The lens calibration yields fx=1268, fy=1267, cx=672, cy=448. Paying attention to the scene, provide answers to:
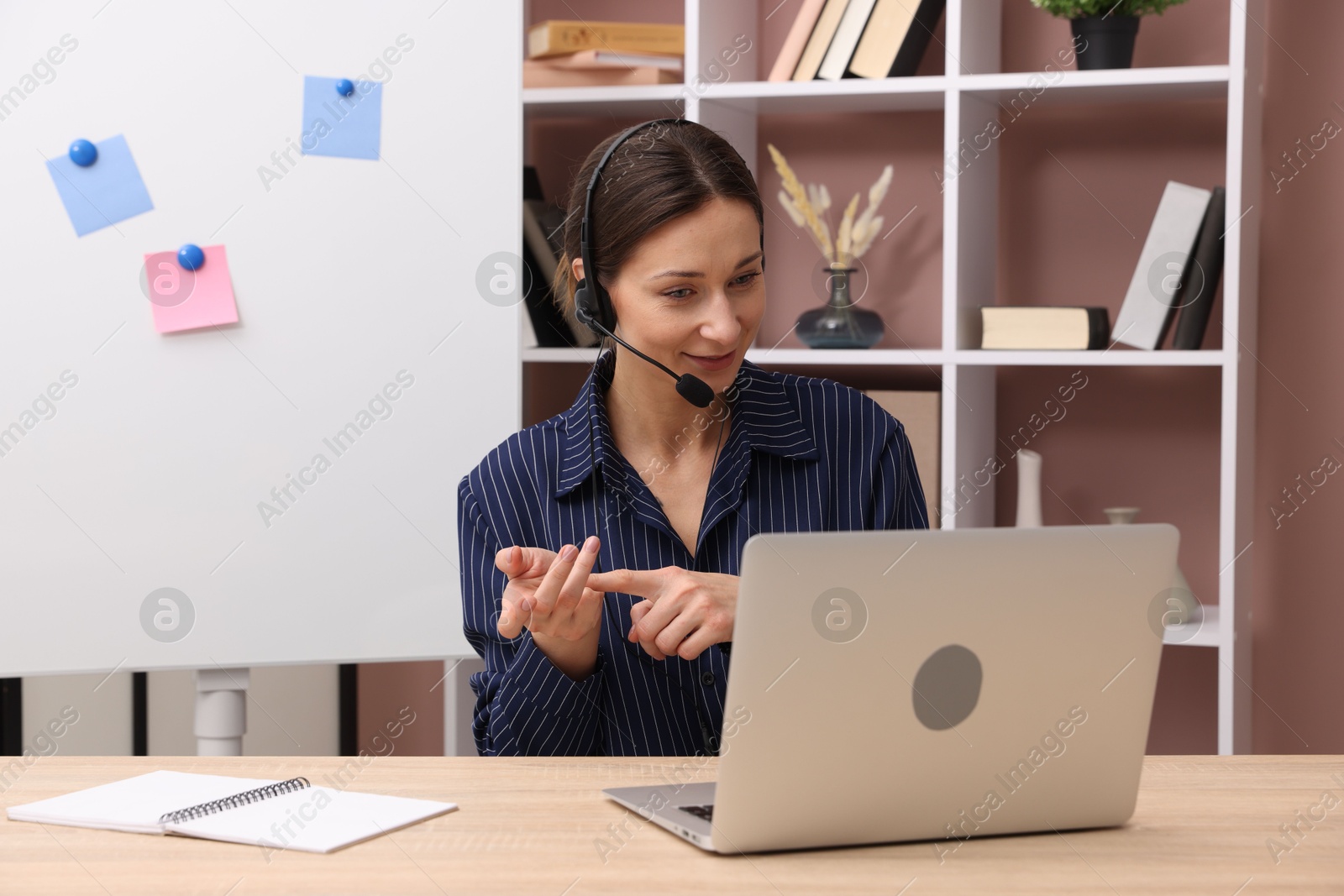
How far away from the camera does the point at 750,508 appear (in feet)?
4.90

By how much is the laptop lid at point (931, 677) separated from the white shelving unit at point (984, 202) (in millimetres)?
1145

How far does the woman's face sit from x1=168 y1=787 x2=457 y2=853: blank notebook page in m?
0.61

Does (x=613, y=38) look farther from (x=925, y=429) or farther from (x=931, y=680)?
(x=931, y=680)

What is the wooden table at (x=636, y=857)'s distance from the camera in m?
0.82

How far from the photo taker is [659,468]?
5.15ft

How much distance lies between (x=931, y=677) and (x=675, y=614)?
34 cm

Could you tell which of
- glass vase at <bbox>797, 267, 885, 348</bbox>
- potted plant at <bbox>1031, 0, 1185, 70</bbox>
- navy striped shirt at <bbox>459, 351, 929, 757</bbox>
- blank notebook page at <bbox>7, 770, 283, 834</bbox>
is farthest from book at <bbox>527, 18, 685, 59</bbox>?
blank notebook page at <bbox>7, 770, 283, 834</bbox>

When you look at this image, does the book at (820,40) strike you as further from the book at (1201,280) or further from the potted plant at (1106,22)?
the book at (1201,280)

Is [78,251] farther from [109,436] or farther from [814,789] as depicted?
[814,789]

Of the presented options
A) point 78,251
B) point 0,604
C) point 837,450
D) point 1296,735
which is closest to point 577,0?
point 78,251

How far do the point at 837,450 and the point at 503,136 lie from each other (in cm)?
82

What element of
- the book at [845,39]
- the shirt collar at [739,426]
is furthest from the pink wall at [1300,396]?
the shirt collar at [739,426]

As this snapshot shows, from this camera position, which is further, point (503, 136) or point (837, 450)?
point (503, 136)

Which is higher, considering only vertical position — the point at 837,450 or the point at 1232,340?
the point at 1232,340
